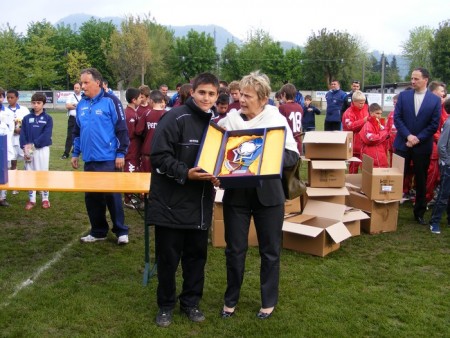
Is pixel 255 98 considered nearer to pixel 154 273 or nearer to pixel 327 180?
pixel 154 273

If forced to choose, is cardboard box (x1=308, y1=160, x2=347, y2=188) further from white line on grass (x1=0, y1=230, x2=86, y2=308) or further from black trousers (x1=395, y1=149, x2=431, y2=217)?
white line on grass (x1=0, y1=230, x2=86, y2=308)

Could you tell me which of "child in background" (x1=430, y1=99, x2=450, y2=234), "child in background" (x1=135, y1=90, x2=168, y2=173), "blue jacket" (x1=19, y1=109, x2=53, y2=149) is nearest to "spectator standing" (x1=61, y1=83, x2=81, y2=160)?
"blue jacket" (x1=19, y1=109, x2=53, y2=149)

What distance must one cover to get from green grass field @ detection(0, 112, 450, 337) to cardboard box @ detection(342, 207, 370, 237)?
0.53 feet

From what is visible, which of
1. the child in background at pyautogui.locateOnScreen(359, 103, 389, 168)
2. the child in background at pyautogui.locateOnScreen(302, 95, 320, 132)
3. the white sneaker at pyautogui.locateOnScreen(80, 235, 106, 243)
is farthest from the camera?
the child in background at pyautogui.locateOnScreen(302, 95, 320, 132)

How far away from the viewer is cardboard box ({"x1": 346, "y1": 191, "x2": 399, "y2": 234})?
6363 millimetres

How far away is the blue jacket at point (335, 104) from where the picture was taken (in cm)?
1230

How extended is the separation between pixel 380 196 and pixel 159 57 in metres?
50.6

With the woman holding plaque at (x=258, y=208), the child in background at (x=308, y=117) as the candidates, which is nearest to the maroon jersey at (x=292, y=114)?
the woman holding plaque at (x=258, y=208)

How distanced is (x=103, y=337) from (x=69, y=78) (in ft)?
179

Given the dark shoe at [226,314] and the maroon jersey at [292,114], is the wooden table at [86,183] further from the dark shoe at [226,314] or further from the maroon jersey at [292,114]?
the maroon jersey at [292,114]

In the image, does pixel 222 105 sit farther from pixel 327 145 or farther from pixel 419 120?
pixel 419 120

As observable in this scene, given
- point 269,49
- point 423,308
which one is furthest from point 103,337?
point 269,49

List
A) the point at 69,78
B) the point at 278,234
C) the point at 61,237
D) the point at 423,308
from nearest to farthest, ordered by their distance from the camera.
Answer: the point at 278,234 → the point at 423,308 → the point at 61,237 → the point at 69,78

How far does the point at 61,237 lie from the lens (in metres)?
6.16
